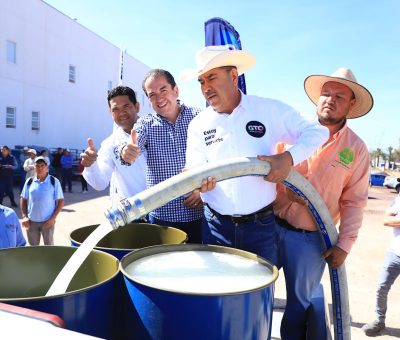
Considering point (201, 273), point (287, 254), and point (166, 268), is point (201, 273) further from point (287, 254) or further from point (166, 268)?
point (287, 254)

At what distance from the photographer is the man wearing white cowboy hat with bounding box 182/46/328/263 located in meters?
→ 2.04

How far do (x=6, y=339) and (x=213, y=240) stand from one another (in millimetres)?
1510

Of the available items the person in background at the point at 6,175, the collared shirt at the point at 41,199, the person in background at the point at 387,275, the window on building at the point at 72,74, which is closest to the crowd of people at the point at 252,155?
the person in background at the point at 387,275

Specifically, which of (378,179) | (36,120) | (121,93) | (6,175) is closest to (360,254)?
(121,93)

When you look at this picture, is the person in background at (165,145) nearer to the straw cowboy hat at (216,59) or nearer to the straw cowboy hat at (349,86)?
the straw cowboy hat at (216,59)

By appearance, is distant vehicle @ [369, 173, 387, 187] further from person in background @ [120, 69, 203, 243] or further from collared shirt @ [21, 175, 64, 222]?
person in background @ [120, 69, 203, 243]

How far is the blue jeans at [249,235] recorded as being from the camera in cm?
A: 210

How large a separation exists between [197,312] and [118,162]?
177 centimetres

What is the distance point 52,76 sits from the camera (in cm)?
2036

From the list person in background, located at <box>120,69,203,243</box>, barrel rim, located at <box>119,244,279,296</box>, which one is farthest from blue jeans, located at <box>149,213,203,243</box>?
barrel rim, located at <box>119,244,279,296</box>

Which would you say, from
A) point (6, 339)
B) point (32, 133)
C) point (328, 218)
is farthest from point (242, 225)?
point (32, 133)

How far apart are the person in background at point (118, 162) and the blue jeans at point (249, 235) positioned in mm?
782

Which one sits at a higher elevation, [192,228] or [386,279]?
[192,228]

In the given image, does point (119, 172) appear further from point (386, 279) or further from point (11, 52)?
point (11, 52)
